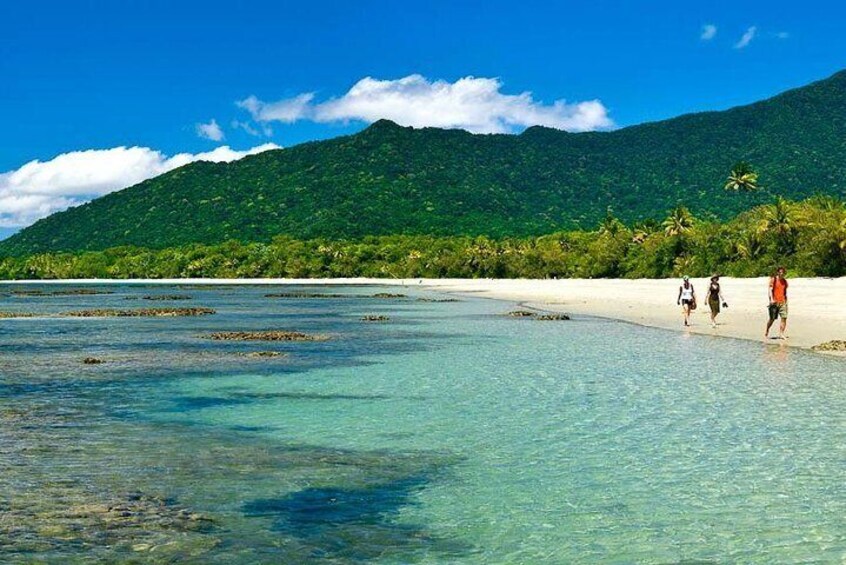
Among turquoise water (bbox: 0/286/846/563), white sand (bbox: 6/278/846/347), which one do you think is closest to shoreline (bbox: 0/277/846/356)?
white sand (bbox: 6/278/846/347)

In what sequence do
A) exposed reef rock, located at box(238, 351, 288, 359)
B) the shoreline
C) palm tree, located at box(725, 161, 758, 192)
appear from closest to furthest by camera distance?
exposed reef rock, located at box(238, 351, 288, 359)
the shoreline
palm tree, located at box(725, 161, 758, 192)

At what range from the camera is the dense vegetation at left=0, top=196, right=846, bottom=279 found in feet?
308

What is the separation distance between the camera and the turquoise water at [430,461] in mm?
9547

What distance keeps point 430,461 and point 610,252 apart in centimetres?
11360

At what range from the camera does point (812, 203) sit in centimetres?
10300

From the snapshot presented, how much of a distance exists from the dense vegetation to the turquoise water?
72.9 m

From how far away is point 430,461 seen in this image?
1370 cm

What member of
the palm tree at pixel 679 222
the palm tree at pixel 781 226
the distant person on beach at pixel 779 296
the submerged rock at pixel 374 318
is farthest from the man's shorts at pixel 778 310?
the palm tree at pixel 679 222

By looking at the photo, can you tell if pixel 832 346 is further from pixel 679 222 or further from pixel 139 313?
pixel 679 222

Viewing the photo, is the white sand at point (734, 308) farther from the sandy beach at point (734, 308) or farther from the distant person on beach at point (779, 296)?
the distant person on beach at point (779, 296)

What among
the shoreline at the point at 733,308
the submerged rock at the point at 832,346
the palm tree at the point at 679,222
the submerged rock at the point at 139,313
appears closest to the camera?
the submerged rock at the point at 832,346

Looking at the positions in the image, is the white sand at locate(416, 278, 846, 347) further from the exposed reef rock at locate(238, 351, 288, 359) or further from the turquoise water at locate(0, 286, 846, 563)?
the exposed reef rock at locate(238, 351, 288, 359)

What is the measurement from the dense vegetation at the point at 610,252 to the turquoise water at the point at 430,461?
72.9 metres

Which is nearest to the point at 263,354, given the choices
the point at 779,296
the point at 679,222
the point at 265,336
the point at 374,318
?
the point at 265,336
